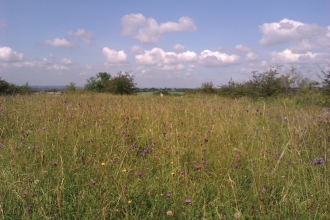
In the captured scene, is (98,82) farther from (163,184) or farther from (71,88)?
(163,184)

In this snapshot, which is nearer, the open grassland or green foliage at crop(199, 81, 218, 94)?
the open grassland

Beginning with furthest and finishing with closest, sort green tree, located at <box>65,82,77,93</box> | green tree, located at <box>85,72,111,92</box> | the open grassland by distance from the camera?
1. green tree, located at <box>85,72,111,92</box>
2. green tree, located at <box>65,82,77,93</box>
3. the open grassland

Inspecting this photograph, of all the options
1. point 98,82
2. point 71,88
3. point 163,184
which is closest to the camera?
point 163,184

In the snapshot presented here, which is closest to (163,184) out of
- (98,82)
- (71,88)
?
(71,88)

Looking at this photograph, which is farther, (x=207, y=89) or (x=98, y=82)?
(x=98, y=82)

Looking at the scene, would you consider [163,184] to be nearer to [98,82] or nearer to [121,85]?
[121,85]

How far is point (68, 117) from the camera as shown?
4156 millimetres

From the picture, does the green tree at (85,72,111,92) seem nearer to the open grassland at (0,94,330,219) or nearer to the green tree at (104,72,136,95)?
the green tree at (104,72,136,95)

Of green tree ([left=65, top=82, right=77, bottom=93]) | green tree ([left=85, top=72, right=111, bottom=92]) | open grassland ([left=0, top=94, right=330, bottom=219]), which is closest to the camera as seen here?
open grassland ([left=0, top=94, right=330, bottom=219])

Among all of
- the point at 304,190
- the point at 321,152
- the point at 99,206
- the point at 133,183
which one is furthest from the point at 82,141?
the point at 321,152

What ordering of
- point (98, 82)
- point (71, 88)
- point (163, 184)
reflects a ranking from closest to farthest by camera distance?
point (163, 184) → point (71, 88) → point (98, 82)

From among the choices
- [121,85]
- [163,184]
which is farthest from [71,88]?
[163,184]

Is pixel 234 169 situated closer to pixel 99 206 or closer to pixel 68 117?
pixel 99 206

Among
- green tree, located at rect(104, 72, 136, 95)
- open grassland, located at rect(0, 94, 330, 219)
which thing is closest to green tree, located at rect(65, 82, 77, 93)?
green tree, located at rect(104, 72, 136, 95)
